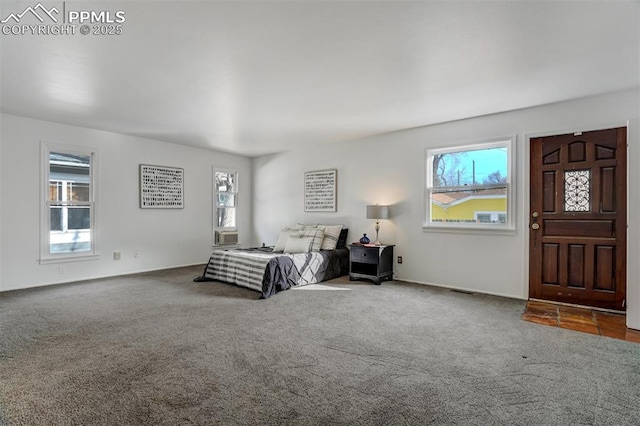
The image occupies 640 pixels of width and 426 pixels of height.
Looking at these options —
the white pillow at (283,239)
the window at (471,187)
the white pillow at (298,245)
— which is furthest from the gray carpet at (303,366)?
the white pillow at (283,239)

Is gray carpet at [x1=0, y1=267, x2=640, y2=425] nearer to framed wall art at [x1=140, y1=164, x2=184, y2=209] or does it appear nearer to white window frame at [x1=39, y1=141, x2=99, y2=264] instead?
white window frame at [x1=39, y1=141, x2=99, y2=264]

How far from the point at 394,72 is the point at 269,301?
2.84 m

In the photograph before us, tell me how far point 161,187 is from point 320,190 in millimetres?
2913

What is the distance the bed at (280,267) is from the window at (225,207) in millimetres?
1734

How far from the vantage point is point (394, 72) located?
10.1 feet

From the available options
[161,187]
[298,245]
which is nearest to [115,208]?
[161,187]

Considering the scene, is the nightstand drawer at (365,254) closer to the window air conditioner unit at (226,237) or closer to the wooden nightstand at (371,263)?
the wooden nightstand at (371,263)

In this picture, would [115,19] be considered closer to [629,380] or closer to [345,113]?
[345,113]

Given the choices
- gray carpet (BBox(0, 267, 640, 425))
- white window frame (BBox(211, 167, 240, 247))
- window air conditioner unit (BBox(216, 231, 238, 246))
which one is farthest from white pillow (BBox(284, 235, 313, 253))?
white window frame (BBox(211, 167, 240, 247))

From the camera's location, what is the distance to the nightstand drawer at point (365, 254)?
197 inches

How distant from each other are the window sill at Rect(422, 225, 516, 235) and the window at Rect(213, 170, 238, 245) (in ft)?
13.5

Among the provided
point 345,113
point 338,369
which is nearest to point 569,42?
point 345,113

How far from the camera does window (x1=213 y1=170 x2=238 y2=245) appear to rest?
7020 millimetres

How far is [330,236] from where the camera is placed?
5.68m
